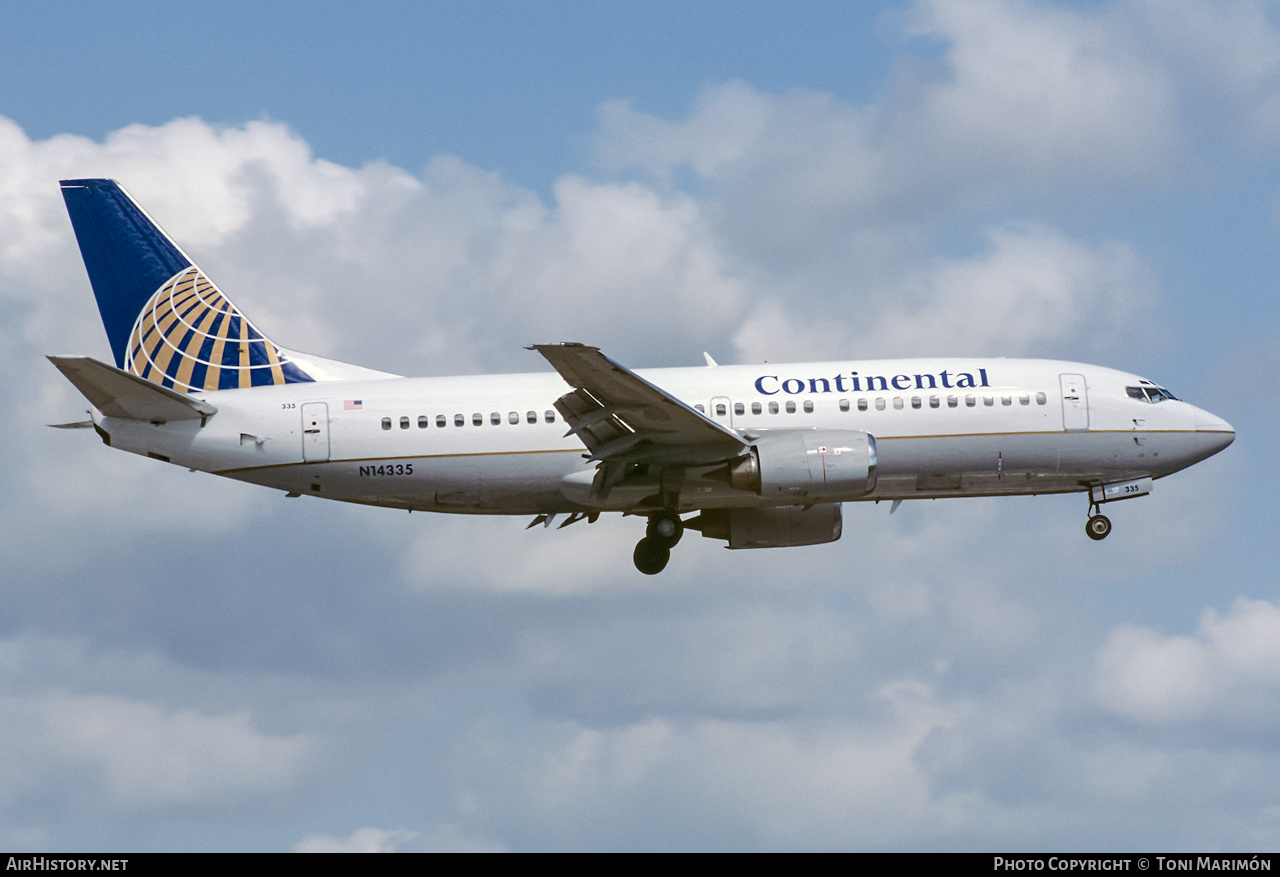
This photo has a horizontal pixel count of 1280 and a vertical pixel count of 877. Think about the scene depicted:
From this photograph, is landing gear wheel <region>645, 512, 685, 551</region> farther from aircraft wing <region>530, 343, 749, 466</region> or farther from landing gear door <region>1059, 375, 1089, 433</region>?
landing gear door <region>1059, 375, 1089, 433</region>

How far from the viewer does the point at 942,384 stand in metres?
38.5

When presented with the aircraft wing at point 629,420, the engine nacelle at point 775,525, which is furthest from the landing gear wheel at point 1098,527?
the aircraft wing at point 629,420

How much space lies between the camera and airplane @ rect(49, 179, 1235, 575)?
3738cm

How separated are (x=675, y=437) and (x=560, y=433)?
10.1 ft

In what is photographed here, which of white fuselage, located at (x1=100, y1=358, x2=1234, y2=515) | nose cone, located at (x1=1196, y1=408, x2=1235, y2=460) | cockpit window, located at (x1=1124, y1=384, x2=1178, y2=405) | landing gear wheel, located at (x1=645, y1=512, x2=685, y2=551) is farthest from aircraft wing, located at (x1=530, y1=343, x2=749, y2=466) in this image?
nose cone, located at (x1=1196, y1=408, x2=1235, y2=460)

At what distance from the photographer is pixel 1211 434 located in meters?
40.4

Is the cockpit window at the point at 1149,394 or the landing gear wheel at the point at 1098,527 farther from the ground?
the cockpit window at the point at 1149,394

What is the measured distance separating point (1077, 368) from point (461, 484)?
54.7ft

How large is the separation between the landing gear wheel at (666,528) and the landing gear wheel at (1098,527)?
11015 millimetres

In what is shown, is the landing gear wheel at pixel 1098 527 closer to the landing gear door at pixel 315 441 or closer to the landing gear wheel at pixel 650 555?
the landing gear wheel at pixel 650 555

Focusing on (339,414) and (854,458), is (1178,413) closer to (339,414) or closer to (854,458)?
(854,458)

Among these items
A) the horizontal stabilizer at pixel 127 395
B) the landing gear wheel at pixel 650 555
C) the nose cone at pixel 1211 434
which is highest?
the nose cone at pixel 1211 434

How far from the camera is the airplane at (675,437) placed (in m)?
37.4

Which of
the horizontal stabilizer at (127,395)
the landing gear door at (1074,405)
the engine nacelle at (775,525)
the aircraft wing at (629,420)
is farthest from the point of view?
the engine nacelle at (775,525)
